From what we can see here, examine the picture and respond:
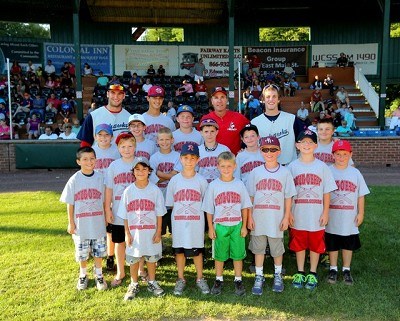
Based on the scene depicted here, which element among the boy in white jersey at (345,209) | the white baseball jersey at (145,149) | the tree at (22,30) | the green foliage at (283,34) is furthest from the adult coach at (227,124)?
the tree at (22,30)

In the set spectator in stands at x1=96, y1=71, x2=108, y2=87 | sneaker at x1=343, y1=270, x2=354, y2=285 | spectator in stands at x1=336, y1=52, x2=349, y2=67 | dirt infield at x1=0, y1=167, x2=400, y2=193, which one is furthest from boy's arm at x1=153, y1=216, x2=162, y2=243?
spectator in stands at x1=336, y1=52, x2=349, y2=67

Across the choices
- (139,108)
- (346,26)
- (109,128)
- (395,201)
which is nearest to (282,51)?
(346,26)

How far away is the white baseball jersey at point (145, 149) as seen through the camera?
507 centimetres

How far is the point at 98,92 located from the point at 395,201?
45.4 feet

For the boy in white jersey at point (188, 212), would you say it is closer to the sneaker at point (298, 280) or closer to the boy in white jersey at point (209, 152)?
the boy in white jersey at point (209, 152)

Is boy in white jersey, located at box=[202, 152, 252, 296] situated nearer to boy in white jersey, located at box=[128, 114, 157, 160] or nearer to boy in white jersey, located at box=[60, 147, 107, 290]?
boy in white jersey, located at box=[128, 114, 157, 160]

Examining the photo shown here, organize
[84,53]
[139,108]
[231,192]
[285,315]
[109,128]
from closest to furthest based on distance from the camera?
[285,315]
[231,192]
[109,128]
[139,108]
[84,53]

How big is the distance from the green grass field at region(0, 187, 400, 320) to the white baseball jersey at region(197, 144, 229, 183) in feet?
3.77

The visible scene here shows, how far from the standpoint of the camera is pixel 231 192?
174 inches

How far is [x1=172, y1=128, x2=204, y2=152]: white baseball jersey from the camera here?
523 centimetres

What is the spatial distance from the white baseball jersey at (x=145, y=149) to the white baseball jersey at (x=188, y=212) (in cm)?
76

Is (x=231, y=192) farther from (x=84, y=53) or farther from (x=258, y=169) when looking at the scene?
(x=84, y=53)

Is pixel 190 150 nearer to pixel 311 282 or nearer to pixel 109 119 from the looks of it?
pixel 109 119

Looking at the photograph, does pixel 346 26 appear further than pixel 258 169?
Yes
